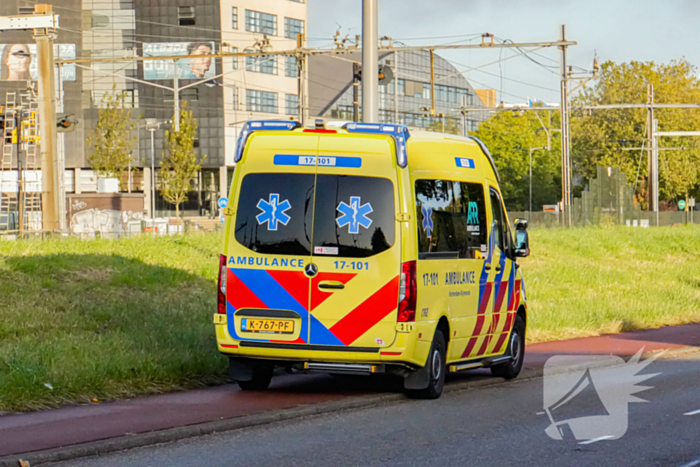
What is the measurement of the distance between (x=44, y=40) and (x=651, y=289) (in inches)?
689

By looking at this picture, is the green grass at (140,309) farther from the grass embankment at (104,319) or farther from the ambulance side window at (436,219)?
the ambulance side window at (436,219)

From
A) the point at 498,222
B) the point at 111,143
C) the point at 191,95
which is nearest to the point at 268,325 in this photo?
the point at 498,222

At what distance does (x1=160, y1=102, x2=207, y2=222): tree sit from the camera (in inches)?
2685

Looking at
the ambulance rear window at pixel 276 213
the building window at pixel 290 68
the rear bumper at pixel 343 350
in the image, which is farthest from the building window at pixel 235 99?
the rear bumper at pixel 343 350

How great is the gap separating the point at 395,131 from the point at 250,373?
9.48 feet

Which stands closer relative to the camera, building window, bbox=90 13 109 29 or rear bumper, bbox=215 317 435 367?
rear bumper, bbox=215 317 435 367

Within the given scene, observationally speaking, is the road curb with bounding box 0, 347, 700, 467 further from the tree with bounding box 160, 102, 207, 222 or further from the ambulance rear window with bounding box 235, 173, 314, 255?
the tree with bounding box 160, 102, 207, 222

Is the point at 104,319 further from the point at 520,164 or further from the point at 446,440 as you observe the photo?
the point at 520,164

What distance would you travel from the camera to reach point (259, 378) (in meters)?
11.8

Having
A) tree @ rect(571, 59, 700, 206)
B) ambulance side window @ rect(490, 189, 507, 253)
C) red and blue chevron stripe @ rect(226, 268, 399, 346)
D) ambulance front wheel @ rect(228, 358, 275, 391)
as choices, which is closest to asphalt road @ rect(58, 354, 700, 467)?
red and blue chevron stripe @ rect(226, 268, 399, 346)

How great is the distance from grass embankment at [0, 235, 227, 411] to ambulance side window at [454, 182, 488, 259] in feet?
10.3

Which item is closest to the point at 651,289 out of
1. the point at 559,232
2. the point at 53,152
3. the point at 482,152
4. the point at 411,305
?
the point at 559,232

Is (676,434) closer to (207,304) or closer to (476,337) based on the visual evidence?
(476,337)

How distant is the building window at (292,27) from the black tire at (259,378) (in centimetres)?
7143
